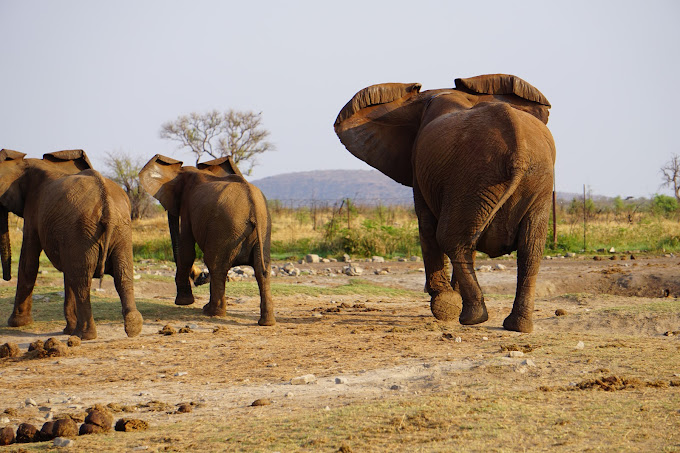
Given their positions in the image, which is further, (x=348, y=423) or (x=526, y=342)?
(x=526, y=342)

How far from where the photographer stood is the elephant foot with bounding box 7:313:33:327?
9.76m

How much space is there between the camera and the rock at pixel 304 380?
641 cm

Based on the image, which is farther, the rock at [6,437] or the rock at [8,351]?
the rock at [8,351]

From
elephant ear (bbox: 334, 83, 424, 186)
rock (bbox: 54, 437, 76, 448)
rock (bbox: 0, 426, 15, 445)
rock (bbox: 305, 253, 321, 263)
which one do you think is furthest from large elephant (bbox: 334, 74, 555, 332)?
rock (bbox: 305, 253, 321, 263)

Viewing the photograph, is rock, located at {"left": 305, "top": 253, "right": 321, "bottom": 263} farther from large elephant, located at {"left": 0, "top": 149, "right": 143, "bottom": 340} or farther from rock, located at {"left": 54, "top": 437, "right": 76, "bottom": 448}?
rock, located at {"left": 54, "top": 437, "right": 76, "bottom": 448}

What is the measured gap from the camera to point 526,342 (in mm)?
7887

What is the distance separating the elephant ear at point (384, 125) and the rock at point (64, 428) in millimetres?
6320

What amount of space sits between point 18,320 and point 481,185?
5.80m

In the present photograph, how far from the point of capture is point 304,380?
6.45 m

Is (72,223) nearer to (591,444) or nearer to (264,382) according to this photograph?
(264,382)

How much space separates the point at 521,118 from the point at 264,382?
369 centimetres

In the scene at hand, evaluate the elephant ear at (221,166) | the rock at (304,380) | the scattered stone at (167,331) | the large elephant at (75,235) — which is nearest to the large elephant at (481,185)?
the rock at (304,380)

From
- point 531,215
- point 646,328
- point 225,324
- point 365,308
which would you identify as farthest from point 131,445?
point 365,308

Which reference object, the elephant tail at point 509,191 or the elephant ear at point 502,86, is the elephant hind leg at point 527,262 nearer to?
the elephant tail at point 509,191
